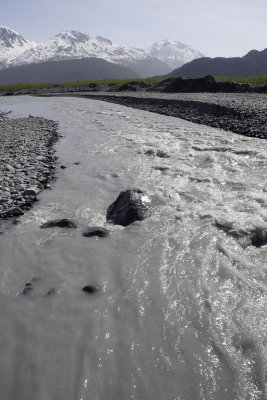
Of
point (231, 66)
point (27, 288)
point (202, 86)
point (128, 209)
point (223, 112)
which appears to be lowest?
point (27, 288)

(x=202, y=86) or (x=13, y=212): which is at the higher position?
(x=202, y=86)

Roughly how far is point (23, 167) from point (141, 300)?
24.8ft

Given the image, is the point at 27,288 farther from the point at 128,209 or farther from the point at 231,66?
the point at 231,66

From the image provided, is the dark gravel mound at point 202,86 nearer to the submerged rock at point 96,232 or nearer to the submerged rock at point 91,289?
the submerged rock at point 96,232

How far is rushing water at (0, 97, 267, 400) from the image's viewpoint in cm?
365

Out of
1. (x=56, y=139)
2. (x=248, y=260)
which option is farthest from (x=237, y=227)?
(x=56, y=139)

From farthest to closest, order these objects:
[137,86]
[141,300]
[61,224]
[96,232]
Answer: [137,86] < [61,224] < [96,232] < [141,300]

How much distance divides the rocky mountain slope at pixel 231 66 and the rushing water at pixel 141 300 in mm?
172453

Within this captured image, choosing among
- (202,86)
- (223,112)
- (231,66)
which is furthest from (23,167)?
(231,66)

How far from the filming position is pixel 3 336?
13.9 ft

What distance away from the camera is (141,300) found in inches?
193

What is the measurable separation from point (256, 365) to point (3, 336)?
3.26 metres

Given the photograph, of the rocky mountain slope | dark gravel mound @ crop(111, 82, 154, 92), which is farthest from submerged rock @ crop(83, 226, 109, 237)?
the rocky mountain slope

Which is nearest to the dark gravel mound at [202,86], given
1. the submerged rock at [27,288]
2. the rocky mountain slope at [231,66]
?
the submerged rock at [27,288]
